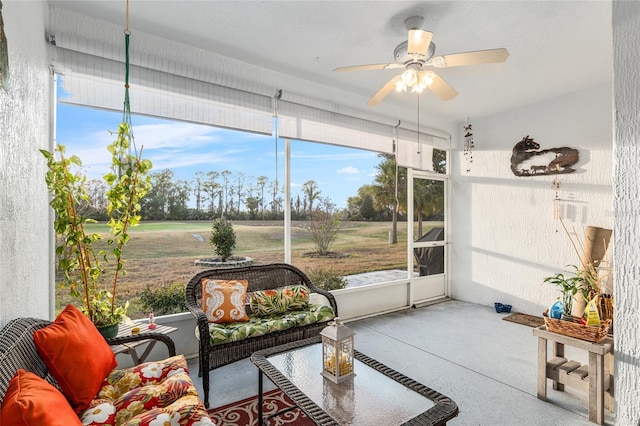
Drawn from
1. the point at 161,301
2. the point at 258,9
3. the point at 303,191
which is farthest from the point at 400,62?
the point at 161,301

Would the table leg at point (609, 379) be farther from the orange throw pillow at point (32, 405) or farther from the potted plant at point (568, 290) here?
the orange throw pillow at point (32, 405)

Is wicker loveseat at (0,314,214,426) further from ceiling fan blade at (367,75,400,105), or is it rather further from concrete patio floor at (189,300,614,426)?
ceiling fan blade at (367,75,400,105)

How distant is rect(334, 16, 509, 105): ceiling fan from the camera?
6.84 ft

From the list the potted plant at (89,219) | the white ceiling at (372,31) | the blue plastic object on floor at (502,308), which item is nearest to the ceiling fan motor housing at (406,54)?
the white ceiling at (372,31)

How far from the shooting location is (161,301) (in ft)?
10.2

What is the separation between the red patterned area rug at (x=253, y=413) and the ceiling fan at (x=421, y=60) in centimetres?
230

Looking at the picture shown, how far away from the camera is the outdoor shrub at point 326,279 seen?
4059 mm

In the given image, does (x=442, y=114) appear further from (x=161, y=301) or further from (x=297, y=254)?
(x=161, y=301)

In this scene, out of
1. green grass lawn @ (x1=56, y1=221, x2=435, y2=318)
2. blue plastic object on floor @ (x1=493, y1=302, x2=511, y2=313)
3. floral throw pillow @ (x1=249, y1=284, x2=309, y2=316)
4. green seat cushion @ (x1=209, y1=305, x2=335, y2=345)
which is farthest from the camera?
blue plastic object on floor @ (x1=493, y1=302, x2=511, y2=313)

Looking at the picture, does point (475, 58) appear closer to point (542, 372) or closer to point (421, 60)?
point (421, 60)

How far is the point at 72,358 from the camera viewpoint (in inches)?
56.1

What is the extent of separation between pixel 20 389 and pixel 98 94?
90.7 inches

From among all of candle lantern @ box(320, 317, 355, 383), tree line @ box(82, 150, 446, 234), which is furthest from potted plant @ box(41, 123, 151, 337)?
candle lantern @ box(320, 317, 355, 383)

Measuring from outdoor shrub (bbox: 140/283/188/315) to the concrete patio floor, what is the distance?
52cm
